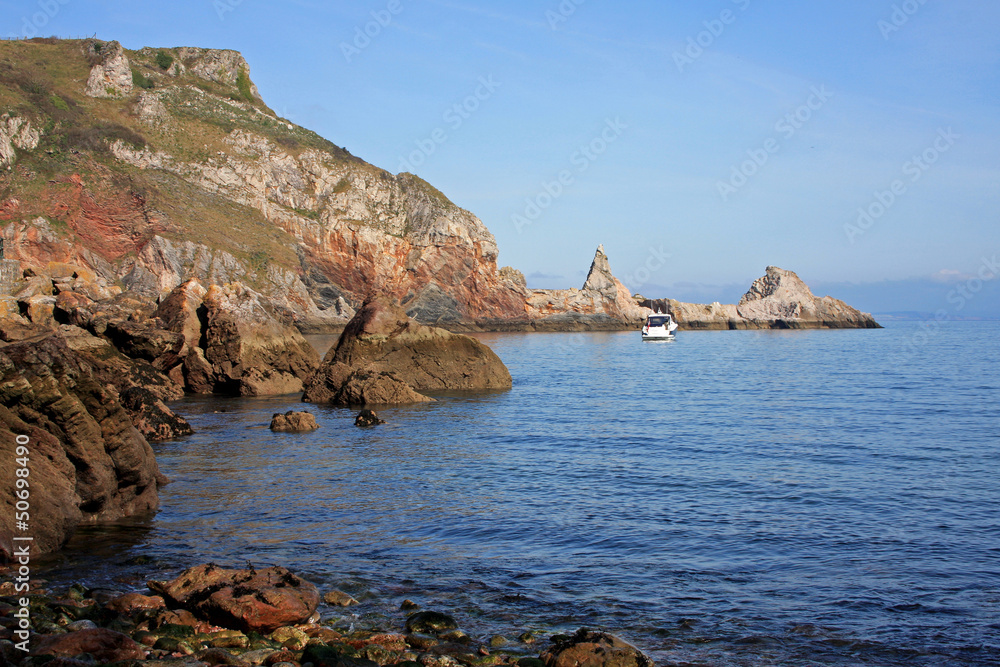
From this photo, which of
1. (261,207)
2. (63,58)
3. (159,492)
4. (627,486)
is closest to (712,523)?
(627,486)

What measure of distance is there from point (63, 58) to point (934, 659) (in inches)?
4580

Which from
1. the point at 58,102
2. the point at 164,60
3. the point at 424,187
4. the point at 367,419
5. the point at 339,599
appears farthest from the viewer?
the point at 424,187

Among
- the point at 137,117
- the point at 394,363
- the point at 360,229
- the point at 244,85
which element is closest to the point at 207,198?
the point at 137,117

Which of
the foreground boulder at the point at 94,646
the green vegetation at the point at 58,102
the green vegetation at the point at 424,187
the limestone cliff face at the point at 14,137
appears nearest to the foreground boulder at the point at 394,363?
the foreground boulder at the point at 94,646

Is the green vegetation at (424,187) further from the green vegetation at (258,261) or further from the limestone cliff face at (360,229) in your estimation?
the green vegetation at (258,261)

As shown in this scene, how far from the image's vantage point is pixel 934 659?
7152 mm

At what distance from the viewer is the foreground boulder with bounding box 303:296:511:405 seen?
28141 mm

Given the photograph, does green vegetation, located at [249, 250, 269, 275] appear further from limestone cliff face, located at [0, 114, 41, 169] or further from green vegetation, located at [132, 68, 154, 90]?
green vegetation, located at [132, 68, 154, 90]

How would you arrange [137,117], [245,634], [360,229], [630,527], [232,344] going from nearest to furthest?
[245,634] < [630,527] < [232,344] < [137,117] < [360,229]

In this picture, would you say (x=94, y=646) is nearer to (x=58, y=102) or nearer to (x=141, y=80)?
(x=58, y=102)

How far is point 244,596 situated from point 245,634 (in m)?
0.46

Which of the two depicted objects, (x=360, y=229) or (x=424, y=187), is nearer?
(x=360, y=229)

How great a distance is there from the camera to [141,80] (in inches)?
3947

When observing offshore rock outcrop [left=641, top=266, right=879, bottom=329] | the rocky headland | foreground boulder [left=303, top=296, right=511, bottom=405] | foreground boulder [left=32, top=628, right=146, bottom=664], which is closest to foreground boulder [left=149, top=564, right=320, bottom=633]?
foreground boulder [left=32, top=628, right=146, bottom=664]
